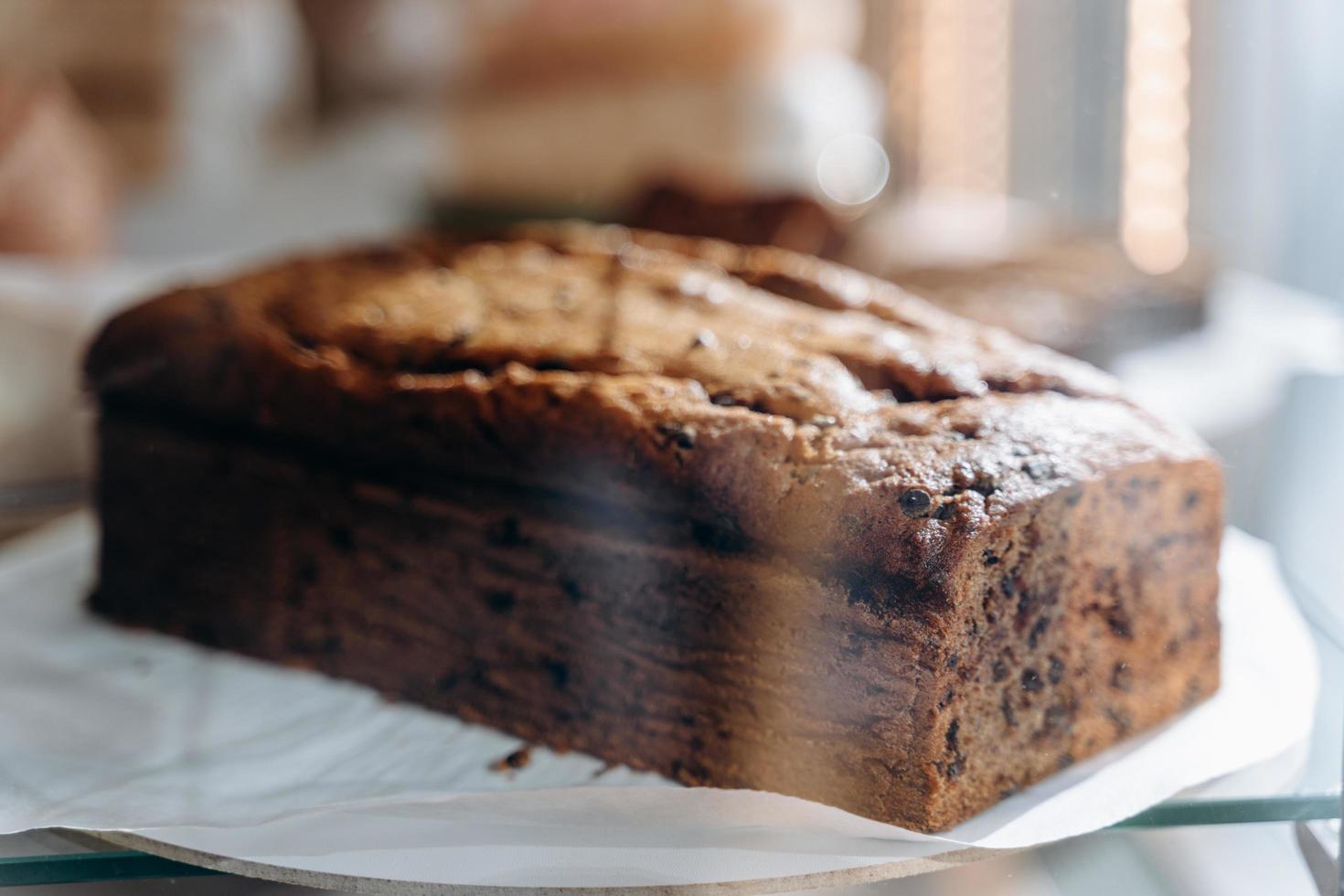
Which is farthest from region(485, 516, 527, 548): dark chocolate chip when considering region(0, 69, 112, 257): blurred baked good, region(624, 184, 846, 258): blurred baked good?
region(0, 69, 112, 257): blurred baked good

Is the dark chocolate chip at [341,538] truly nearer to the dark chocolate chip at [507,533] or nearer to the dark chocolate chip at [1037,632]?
→ the dark chocolate chip at [507,533]

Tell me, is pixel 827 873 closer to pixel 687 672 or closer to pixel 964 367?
pixel 687 672

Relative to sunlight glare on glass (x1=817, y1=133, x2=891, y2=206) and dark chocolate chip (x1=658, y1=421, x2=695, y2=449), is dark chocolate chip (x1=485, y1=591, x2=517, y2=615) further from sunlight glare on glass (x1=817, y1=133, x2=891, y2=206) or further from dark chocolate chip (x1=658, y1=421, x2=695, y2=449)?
sunlight glare on glass (x1=817, y1=133, x2=891, y2=206)

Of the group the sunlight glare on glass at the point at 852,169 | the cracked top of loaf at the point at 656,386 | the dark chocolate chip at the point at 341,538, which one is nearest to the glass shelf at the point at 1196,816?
the cracked top of loaf at the point at 656,386

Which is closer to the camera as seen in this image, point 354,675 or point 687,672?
point 687,672

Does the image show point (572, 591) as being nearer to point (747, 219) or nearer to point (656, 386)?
point (656, 386)

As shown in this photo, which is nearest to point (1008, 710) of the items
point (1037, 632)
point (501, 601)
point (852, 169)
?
point (1037, 632)

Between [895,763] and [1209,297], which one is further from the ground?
[1209,297]

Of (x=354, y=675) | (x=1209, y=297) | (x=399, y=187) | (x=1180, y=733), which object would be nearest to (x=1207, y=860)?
(x=1180, y=733)
